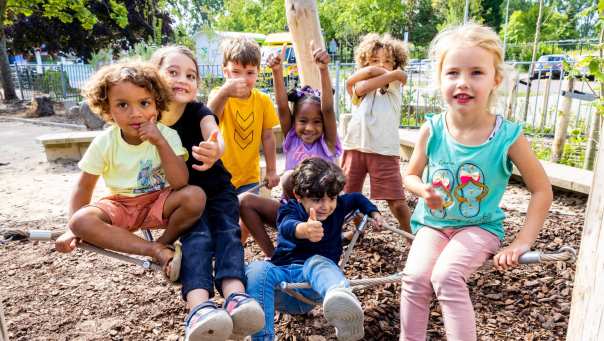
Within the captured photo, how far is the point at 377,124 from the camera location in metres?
3.06

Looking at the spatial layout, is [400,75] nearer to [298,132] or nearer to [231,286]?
[298,132]

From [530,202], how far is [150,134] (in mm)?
1624

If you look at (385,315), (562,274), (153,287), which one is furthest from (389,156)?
(153,287)

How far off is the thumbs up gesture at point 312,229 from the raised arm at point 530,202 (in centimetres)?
71

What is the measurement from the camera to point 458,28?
204 centimetres

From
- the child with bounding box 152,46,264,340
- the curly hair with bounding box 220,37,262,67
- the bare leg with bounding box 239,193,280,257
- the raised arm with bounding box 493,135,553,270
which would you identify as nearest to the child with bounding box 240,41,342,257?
the bare leg with bounding box 239,193,280,257

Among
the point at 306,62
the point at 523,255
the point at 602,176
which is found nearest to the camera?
the point at 602,176

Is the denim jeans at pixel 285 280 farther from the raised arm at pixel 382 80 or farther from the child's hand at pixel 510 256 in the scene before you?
the raised arm at pixel 382 80

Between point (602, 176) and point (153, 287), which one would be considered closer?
point (602, 176)

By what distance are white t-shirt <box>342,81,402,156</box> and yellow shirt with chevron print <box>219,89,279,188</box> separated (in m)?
0.65

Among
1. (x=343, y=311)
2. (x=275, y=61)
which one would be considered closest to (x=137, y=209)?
(x=343, y=311)

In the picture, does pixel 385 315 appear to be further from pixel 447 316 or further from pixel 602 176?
pixel 602 176

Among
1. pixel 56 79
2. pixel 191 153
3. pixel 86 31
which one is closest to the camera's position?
pixel 191 153

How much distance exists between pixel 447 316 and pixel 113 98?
5.45 ft
